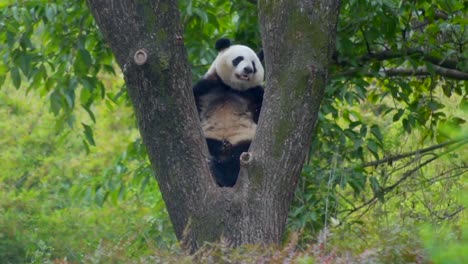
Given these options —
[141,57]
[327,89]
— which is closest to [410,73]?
[327,89]

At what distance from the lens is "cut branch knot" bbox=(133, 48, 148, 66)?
5.16m

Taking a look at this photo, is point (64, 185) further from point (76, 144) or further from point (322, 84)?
point (322, 84)

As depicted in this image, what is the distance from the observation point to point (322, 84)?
5.30 metres

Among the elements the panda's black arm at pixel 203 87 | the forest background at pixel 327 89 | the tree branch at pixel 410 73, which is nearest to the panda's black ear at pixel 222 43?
the forest background at pixel 327 89

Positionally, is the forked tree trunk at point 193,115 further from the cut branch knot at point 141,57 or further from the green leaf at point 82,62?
the green leaf at point 82,62

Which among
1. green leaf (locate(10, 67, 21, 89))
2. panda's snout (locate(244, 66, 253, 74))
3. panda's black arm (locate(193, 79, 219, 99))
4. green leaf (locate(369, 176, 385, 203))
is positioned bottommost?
green leaf (locate(369, 176, 385, 203))

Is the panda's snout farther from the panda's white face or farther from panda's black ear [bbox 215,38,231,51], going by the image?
panda's black ear [bbox 215,38,231,51]

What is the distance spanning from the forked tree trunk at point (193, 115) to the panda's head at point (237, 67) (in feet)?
7.00

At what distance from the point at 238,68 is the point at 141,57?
236cm

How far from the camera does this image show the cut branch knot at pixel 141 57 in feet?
16.9

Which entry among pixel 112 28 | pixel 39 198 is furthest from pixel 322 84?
pixel 39 198

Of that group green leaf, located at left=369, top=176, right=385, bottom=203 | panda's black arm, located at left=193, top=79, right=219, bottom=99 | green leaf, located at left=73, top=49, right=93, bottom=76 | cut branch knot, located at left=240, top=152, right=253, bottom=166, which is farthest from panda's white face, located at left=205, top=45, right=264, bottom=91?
cut branch knot, located at left=240, top=152, right=253, bottom=166

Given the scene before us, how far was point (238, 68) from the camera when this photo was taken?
745cm

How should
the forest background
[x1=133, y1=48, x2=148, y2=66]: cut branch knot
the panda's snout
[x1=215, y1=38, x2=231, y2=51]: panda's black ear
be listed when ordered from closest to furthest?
[x1=133, y1=48, x2=148, y2=66]: cut branch knot → the forest background → the panda's snout → [x1=215, y1=38, x2=231, y2=51]: panda's black ear
